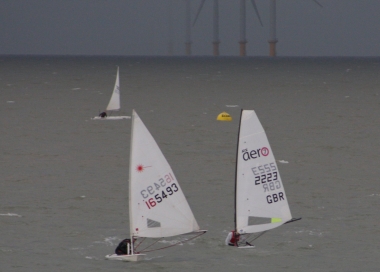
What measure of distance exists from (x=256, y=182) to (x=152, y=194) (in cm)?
343

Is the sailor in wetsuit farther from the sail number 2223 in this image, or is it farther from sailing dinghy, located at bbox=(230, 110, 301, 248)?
the sail number 2223

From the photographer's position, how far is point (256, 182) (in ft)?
96.5

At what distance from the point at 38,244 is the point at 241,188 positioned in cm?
729

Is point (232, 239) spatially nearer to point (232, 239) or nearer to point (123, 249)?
point (232, 239)

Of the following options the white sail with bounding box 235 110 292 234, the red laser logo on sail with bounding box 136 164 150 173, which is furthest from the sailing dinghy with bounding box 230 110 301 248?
the red laser logo on sail with bounding box 136 164 150 173

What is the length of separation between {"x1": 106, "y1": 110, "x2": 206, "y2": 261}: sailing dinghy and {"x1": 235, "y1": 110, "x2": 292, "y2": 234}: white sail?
1999 millimetres

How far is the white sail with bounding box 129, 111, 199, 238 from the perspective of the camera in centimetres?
2766

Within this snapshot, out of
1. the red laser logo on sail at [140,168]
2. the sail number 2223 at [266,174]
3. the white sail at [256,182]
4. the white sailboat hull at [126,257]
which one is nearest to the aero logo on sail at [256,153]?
the white sail at [256,182]

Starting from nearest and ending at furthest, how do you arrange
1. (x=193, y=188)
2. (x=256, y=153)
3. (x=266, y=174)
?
(x=256, y=153)
(x=266, y=174)
(x=193, y=188)

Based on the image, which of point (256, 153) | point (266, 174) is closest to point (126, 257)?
point (266, 174)

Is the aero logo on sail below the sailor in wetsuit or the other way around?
the other way around

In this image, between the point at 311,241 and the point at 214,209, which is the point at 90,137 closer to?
the point at 214,209

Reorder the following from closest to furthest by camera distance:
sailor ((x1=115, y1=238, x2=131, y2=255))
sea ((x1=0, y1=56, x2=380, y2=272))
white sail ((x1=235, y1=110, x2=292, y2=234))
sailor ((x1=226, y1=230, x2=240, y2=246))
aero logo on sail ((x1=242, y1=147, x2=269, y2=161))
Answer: white sail ((x1=235, y1=110, x2=292, y2=234))
aero logo on sail ((x1=242, y1=147, x2=269, y2=161))
sailor ((x1=115, y1=238, x2=131, y2=255))
sea ((x1=0, y1=56, x2=380, y2=272))
sailor ((x1=226, y1=230, x2=240, y2=246))

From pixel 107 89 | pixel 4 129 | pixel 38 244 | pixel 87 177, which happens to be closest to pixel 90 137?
pixel 4 129
